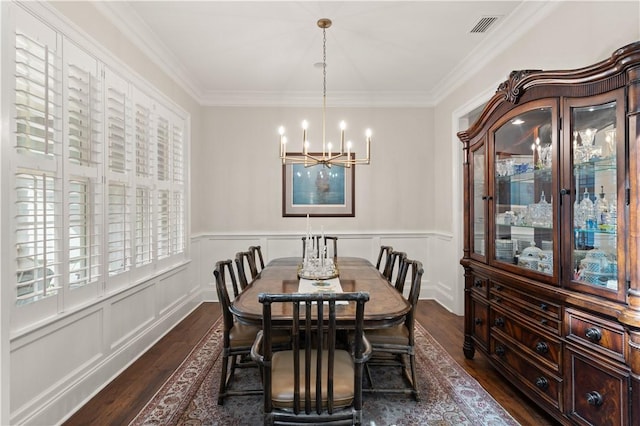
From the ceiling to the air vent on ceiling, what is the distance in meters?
0.04

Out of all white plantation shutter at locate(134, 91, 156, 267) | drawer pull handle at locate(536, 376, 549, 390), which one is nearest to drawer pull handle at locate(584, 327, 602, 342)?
drawer pull handle at locate(536, 376, 549, 390)

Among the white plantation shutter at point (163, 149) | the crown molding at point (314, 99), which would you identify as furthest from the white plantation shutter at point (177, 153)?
the crown molding at point (314, 99)

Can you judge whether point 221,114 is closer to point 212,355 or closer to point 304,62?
point 304,62

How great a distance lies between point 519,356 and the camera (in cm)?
224

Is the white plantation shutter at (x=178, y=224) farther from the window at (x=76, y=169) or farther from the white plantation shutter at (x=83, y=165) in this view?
the white plantation shutter at (x=83, y=165)

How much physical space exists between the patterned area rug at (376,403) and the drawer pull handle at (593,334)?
2.62 ft

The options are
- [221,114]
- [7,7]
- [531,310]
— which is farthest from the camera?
[221,114]

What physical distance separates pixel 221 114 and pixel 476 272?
153 inches

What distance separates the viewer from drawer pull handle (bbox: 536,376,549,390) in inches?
78.0

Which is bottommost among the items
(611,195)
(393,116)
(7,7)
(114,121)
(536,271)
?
(536,271)

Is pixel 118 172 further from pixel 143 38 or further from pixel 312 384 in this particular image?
pixel 312 384

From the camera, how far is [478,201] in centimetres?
289

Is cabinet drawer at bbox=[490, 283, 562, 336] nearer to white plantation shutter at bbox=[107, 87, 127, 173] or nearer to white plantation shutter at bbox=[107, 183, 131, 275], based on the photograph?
white plantation shutter at bbox=[107, 183, 131, 275]

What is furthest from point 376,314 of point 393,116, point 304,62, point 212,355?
point 393,116
